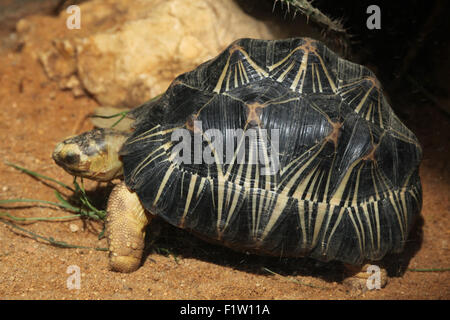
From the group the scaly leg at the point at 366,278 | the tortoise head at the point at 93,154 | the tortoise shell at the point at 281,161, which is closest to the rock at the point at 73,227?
the tortoise head at the point at 93,154

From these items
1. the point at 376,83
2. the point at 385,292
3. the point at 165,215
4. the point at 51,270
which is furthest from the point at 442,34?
the point at 51,270

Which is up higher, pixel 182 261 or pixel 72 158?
pixel 72 158

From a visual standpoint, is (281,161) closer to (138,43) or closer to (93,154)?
(93,154)

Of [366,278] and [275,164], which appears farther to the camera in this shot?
[366,278]

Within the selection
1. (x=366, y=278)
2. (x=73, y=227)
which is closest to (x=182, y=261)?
(x=73, y=227)

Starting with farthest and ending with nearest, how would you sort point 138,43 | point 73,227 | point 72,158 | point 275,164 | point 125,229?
point 138,43 < point 73,227 < point 72,158 < point 125,229 < point 275,164
